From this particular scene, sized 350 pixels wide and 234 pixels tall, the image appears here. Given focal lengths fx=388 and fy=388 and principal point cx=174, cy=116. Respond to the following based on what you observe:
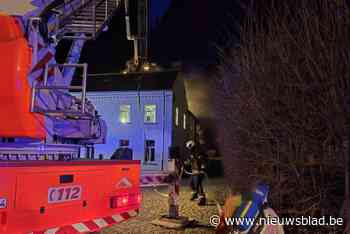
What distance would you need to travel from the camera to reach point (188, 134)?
37062 mm

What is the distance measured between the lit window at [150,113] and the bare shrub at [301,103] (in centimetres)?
2206

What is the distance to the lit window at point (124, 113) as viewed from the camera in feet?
95.3

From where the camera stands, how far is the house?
28.0 m

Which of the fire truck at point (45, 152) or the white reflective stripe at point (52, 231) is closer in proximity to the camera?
the fire truck at point (45, 152)

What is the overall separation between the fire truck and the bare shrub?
216cm

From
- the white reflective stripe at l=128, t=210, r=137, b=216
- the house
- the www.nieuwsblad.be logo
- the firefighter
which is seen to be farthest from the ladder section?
the house

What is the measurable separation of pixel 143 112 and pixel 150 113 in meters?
0.53

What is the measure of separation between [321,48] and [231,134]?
4303mm

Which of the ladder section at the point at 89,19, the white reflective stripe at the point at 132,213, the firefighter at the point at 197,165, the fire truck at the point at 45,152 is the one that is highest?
the ladder section at the point at 89,19

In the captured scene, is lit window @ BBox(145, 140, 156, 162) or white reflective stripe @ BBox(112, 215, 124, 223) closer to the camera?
white reflective stripe @ BBox(112, 215, 124, 223)

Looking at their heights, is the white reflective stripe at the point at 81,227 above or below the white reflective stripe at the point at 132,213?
above

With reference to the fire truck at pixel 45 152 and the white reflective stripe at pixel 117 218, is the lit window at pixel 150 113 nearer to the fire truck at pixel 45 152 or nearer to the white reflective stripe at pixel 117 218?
the fire truck at pixel 45 152

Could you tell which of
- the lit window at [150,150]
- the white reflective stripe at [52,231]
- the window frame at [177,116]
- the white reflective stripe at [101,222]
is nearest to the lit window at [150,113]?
the lit window at [150,150]

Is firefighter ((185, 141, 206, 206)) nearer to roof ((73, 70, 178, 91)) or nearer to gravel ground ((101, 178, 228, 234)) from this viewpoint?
gravel ground ((101, 178, 228, 234))
